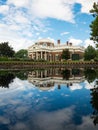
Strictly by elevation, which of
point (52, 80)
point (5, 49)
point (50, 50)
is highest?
point (50, 50)

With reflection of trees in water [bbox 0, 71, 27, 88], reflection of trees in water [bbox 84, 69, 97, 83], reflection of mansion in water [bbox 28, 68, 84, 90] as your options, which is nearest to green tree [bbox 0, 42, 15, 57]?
reflection of trees in water [bbox 0, 71, 27, 88]

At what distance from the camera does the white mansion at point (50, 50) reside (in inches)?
3644

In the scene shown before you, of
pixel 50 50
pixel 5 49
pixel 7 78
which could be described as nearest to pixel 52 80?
pixel 7 78

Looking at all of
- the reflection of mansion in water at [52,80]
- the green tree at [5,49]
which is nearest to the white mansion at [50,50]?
the green tree at [5,49]

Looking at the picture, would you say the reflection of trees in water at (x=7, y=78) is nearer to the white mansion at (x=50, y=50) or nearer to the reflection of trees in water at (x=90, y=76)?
the reflection of trees in water at (x=90, y=76)

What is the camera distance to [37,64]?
189 feet

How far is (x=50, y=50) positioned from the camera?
9700 centimetres

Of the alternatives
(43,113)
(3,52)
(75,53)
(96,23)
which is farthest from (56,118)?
(75,53)

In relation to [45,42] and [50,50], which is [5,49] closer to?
[45,42]

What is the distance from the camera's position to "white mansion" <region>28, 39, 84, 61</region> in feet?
304

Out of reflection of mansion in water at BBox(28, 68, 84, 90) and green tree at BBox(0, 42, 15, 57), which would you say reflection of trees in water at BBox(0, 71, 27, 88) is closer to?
reflection of mansion in water at BBox(28, 68, 84, 90)

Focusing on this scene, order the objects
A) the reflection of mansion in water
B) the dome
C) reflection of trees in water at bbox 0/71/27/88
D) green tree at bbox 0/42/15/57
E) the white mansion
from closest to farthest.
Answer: the reflection of mansion in water, reflection of trees in water at bbox 0/71/27/88, green tree at bbox 0/42/15/57, the white mansion, the dome

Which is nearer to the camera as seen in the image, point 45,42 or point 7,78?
point 7,78

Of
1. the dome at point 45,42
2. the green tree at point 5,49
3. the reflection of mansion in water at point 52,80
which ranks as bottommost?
the reflection of mansion in water at point 52,80
